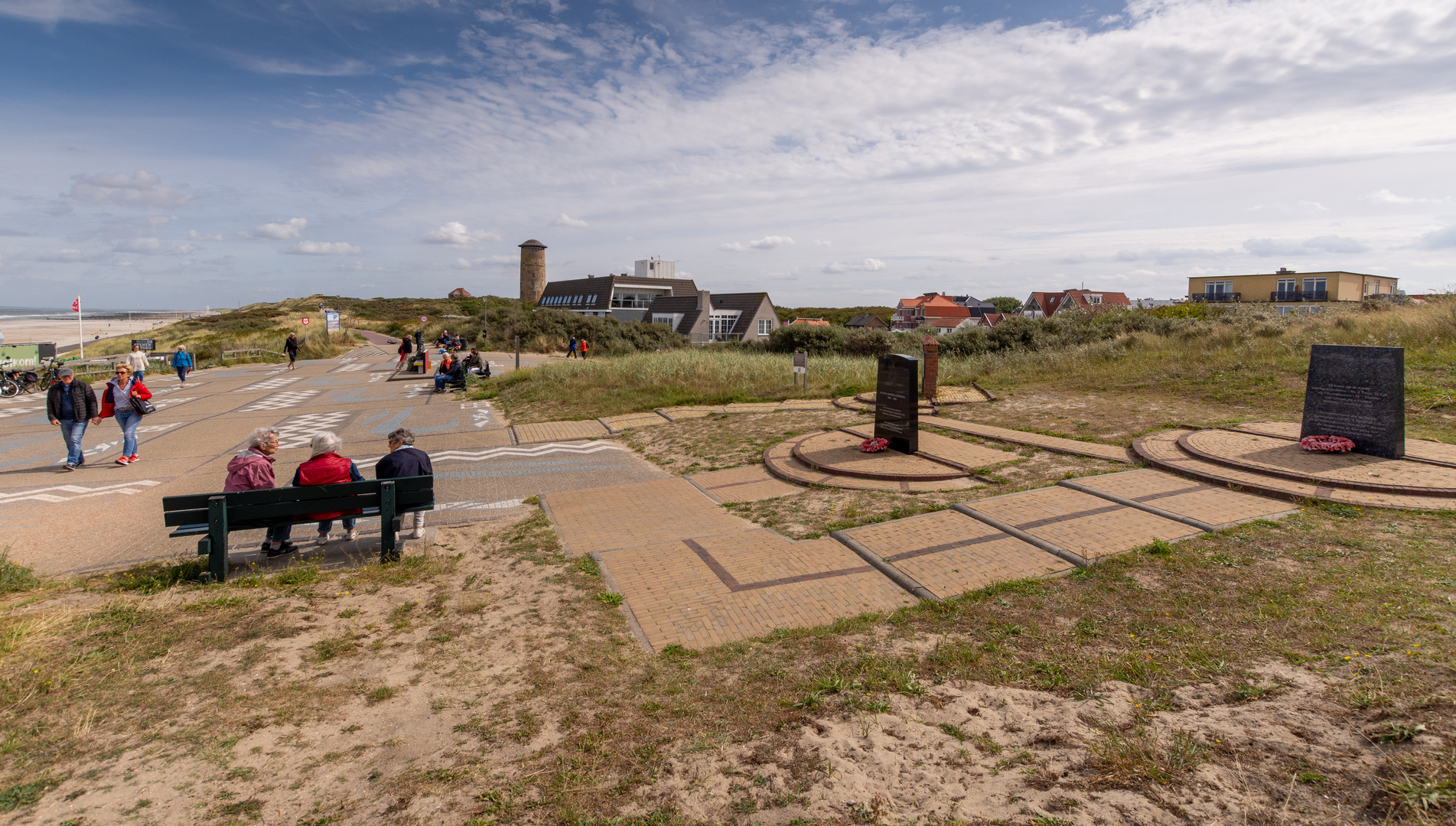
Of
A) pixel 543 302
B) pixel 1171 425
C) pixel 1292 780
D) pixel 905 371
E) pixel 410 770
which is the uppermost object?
pixel 543 302

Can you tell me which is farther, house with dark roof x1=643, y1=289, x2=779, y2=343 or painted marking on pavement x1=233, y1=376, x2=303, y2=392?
house with dark roof x1=643, y1=289, x2=779, y2=343

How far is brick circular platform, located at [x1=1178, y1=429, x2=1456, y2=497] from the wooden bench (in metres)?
8.48

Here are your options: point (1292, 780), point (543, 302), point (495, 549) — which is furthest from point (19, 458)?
point (543, 302)

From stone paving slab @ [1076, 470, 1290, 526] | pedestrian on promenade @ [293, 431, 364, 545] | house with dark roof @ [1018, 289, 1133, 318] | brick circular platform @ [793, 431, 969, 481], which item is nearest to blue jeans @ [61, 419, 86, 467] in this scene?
pedestrian on promenade @ [293, 431, 364, 545]

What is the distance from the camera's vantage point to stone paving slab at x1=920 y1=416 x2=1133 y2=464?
8.53m

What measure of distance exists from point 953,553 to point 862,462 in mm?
3206

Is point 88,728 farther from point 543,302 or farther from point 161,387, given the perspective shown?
point 543,302

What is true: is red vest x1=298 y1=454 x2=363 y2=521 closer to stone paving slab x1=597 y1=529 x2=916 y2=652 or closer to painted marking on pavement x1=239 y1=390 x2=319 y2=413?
stone paving slab x1=597 y1=529 x2=916 y2=652

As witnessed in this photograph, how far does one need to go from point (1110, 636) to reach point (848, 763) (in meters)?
2.06

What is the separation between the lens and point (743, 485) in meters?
8.48

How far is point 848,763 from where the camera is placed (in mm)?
2939

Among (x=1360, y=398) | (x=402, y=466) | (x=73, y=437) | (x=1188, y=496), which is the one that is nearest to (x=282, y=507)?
(x=402, y=466)

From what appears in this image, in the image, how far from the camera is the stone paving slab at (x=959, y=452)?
8570 millimetres

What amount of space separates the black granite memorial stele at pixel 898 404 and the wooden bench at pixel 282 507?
591cm
